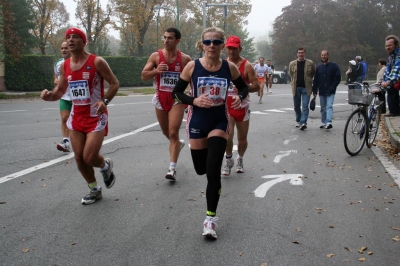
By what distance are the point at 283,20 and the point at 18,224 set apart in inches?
2598

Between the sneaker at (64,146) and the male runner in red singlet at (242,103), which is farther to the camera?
the sneaker at (64,146)

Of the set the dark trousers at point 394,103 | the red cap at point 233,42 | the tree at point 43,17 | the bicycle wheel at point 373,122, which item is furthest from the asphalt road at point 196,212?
the tree at point 43,17

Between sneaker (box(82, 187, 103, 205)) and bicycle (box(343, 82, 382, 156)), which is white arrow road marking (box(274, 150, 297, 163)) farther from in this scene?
sneaker (box(82, 187, 103, 205))

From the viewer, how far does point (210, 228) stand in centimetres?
436

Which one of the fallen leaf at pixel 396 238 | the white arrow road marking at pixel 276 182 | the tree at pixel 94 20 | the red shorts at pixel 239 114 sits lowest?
the white arrow road marking at pixel 276 182

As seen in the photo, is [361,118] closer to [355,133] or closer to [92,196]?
[355,133]

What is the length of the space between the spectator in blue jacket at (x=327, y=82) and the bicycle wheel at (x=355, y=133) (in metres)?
3.49

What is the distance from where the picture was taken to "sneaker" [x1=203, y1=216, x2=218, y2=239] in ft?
14.2

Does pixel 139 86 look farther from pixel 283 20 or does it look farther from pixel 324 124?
pixel 283 20

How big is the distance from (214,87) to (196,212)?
1.38m

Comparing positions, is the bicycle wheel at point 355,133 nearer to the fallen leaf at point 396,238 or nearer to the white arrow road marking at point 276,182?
the white arrow road marking at point 276,182

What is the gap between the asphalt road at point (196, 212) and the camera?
4.02 m

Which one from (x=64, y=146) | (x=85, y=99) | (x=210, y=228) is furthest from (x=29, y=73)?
(x=210, y=228)

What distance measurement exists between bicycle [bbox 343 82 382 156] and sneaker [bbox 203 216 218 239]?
181 inches
